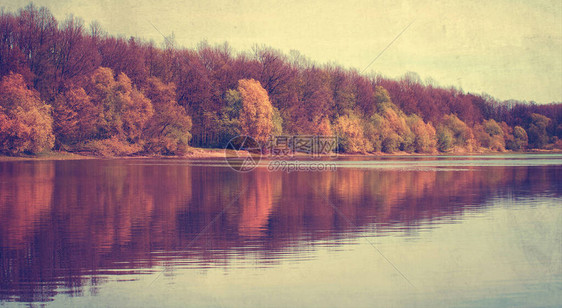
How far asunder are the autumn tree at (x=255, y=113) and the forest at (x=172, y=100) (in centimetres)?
18

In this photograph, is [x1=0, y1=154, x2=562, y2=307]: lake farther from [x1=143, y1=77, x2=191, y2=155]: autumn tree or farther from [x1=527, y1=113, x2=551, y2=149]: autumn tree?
[x1=527, y1=113, x2=551, y2=149]: autumn tree

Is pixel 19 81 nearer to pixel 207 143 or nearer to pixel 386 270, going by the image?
pixel 207 143

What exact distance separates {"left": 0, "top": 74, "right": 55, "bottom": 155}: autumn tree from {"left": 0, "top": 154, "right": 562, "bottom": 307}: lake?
42.1 metres

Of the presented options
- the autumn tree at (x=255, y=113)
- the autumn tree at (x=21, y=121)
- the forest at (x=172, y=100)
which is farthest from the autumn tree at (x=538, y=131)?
the autumn tree at (x=21, y=121)

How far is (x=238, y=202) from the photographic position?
76.9ft

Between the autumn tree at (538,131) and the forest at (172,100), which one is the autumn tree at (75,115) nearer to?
the forest at (172,100)

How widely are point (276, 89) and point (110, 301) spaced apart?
97.2m

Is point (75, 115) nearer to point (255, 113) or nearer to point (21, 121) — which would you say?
point (21, 121)

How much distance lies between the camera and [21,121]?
6244 cm

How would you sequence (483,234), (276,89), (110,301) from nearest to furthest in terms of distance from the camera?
(110,301) → (483,234) → (276,89)

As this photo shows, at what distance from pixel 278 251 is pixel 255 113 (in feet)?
253

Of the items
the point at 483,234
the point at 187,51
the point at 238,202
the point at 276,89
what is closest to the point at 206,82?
the point at 187,51

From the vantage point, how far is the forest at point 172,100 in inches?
2830

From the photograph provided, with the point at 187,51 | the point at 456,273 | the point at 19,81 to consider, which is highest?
the point at 187,51
